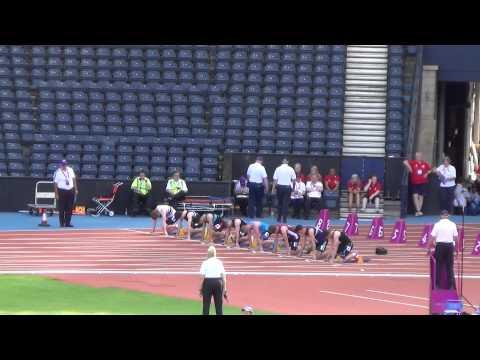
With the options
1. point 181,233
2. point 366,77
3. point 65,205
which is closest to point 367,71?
point 366,77

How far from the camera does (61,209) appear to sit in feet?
88.0

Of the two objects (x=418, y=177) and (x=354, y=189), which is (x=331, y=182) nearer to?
(x=354, y=189)

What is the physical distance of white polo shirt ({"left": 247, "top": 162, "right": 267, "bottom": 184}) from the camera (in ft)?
92.4

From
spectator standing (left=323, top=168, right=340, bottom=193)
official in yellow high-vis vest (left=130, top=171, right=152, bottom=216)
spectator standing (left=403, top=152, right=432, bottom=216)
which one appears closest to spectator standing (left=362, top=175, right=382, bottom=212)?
spectator standing (left=323, top=168, right=340, bottom=193)

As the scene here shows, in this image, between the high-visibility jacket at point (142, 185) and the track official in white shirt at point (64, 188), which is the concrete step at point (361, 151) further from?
the track official in white shirt at point (64, 188)

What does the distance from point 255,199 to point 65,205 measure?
196 inches

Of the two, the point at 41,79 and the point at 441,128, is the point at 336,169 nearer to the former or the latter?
the point at 441,128

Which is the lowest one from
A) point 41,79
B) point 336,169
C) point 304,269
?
point 304,269

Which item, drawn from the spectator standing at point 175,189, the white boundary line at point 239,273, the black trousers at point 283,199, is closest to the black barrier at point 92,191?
the spectator standing at point 175,189

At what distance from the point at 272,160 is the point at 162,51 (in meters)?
5.53

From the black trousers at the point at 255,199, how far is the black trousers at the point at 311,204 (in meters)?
1.19

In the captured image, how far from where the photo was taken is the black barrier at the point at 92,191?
97.5ft

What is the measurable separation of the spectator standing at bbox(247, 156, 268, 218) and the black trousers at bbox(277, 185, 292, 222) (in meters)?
0.65
